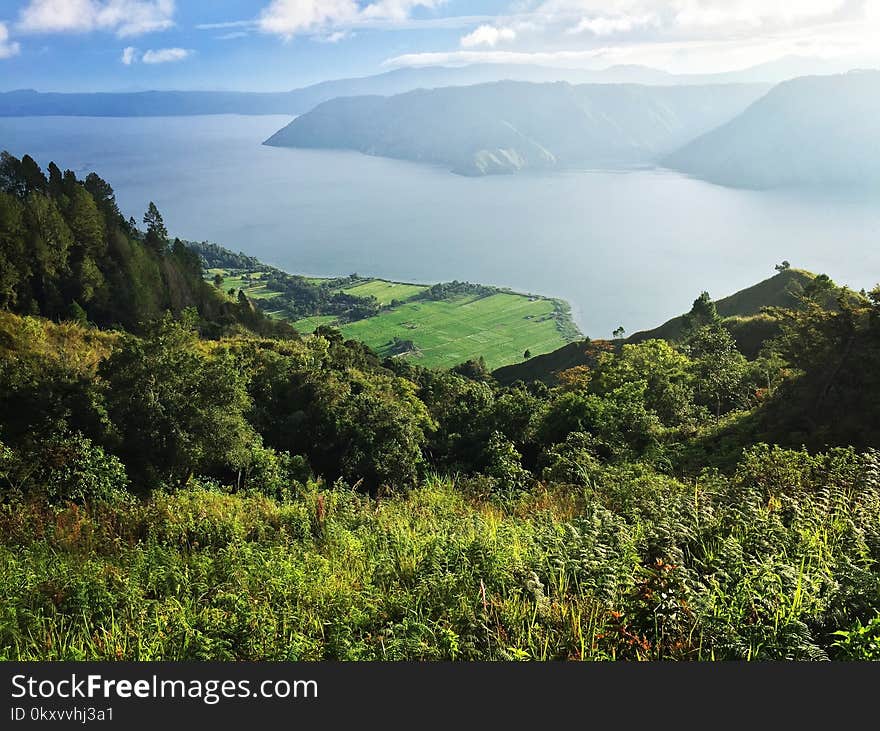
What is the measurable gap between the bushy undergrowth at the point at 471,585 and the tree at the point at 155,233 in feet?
168

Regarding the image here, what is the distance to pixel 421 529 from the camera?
6199 millimetres

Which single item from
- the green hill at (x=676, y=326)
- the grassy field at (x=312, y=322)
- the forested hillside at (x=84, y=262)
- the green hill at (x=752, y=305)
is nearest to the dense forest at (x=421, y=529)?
the forested hillside at (x=84, y=262)

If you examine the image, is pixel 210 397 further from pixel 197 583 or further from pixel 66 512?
pixel 197 583

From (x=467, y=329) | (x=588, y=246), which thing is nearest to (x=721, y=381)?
(x=467, y=329)

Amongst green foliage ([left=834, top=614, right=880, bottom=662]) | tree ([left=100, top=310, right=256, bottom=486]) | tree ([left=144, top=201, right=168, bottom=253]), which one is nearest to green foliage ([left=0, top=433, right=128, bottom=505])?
tree ([left=100, top=310, right=256, bottom=486])

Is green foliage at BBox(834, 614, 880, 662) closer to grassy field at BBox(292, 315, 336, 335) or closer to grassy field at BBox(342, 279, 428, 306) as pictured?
grassy field at BBox(292, 315, 336, 335)

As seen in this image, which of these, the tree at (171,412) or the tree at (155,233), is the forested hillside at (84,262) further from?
the tree at (171,412)

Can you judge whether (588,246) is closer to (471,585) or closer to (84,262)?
(84,262)

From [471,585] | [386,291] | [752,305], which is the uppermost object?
[471,585]

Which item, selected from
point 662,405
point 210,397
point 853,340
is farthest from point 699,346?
point 210,397

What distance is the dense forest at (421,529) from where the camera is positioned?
378 cm

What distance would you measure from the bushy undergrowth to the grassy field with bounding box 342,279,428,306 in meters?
107

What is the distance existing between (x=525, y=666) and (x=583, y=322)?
344 ft

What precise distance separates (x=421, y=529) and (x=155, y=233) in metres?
54.3
